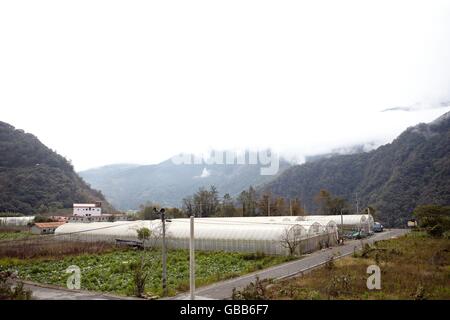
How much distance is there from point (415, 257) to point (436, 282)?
7.76m

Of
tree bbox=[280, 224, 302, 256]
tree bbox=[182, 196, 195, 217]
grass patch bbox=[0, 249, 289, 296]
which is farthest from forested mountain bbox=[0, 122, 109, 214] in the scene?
tree bbox=[280, 224, 302, 256]

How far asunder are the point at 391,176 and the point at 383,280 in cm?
7827

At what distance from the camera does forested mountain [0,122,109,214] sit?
92.2 metres

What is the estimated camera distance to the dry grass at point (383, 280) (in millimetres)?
14820

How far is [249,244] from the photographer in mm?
29281

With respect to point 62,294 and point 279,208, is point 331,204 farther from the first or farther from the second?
point 62,294

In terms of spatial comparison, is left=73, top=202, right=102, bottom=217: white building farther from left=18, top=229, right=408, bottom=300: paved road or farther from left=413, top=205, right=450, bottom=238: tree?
left=18, top=229, right=408, bottom=300: paved road

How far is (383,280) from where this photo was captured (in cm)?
1744

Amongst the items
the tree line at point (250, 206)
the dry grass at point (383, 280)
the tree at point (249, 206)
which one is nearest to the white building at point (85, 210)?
the tree line at point (250, 206)

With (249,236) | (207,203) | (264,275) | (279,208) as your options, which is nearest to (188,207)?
(207,203)

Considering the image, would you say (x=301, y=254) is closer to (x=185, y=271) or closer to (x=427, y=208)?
(x=185, y=271)

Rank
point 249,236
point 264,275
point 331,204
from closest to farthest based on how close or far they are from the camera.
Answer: point 264,275, point 249,236, point 331,204

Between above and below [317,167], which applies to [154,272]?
below

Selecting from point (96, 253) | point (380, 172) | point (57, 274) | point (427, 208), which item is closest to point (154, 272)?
point (57, 274)
